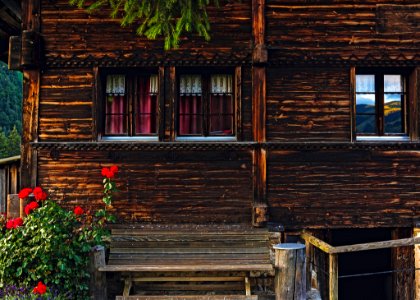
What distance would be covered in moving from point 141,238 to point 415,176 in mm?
5562

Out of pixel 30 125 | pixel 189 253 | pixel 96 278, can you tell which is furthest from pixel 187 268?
pixel 30 125

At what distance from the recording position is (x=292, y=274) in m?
6.59

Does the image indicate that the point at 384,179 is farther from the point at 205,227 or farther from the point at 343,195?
the point at 205,227

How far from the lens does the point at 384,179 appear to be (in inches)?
337

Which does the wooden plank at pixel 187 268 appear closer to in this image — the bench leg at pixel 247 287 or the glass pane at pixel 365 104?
the bench leg at pixel 247 287

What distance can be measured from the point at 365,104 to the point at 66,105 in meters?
6.16

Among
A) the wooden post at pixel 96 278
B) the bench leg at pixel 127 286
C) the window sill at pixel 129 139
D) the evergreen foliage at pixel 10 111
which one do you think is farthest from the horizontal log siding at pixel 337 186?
the evergreen foliage at pixel 10 111

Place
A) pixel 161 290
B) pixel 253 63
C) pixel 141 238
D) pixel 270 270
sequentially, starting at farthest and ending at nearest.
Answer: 1. pixel 253 63
2. pixel 141 238
3. pixel 161 290
4. pixel 270 270

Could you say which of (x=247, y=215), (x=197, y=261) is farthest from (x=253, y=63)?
(x=197, y=261)

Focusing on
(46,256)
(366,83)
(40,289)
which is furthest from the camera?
(366,83)

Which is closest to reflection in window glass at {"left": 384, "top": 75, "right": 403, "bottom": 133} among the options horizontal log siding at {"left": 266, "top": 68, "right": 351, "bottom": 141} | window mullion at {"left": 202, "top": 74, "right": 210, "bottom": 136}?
horizontal log siding at {"left": 266, "top": 68, "right": 351, "bottom": 141}

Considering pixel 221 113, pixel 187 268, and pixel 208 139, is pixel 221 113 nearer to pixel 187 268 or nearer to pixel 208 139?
pixel 208 139

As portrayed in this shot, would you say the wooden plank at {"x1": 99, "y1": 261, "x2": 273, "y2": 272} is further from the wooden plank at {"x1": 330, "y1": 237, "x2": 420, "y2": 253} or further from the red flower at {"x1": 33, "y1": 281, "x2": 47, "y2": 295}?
the wooden plank at {"x1": 330, "y1": 237, "x2": 420, "y2": 253}

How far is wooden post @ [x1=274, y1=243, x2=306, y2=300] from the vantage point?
6.58 m
